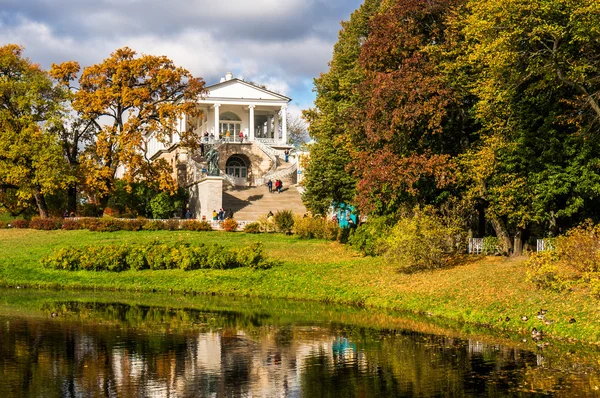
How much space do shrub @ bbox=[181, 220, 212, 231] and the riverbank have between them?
3.77 metres

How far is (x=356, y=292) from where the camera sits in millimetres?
26672

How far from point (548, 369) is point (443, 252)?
14457 mm

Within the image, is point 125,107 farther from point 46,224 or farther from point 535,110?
point 535,110

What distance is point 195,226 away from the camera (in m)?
42.8

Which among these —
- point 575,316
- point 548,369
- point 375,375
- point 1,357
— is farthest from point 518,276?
point 1,357

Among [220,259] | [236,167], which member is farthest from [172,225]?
[236,167]

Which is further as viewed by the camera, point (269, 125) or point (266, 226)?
point (269, 125)

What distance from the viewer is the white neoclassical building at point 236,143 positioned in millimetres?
58875

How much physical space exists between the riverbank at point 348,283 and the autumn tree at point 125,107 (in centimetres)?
882

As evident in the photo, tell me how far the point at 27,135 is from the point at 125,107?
6.72 meters

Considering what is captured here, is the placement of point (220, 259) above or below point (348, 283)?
above

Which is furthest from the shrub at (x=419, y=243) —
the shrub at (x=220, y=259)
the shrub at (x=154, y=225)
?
the shrub at (x=154, y=225)

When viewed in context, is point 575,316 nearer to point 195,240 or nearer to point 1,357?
point 1,357

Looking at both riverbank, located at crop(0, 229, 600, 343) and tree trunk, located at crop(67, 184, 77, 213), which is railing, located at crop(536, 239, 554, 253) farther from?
tree trunk, located at crop(67, 184, 77, 213)
